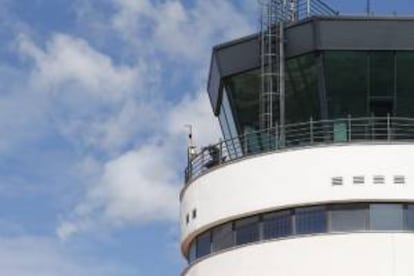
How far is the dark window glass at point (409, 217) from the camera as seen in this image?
31.5 m

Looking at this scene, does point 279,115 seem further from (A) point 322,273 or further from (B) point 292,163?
(A) point 322,273

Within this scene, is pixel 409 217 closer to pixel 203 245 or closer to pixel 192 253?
pixel 203 245

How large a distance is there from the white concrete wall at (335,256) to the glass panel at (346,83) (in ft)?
14.3

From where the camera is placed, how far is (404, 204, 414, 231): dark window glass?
103ft

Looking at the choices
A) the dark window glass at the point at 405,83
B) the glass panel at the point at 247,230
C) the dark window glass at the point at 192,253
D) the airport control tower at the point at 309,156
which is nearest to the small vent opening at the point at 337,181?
the airport control tower at the point at 309,156

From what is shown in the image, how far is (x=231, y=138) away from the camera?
36.8 metres

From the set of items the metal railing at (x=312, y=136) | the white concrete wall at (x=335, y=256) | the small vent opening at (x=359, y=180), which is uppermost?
the metal railing at (x=312, y=136)

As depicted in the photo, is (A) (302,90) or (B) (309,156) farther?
(A) (302,90)

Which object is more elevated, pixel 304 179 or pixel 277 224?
pixel 304 179

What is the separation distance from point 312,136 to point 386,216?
3.61 metres

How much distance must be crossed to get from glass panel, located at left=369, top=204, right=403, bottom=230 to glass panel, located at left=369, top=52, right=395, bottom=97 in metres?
3.94

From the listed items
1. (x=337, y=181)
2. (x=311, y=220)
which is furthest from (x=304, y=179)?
(x=311, y=220)

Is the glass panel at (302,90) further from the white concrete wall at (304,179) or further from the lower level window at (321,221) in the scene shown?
the lower level window at (321,221)

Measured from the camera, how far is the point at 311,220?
32.3 meters
